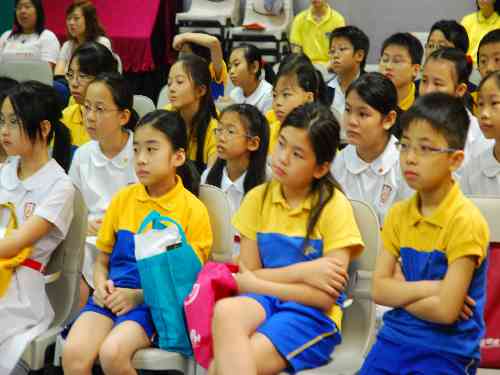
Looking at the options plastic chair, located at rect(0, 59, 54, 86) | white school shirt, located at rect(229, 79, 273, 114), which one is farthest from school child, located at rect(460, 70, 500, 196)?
plastic chair, located at rect(0, 59, 54, 86)

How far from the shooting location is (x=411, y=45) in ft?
13.6

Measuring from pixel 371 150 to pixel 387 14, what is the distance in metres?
4.77

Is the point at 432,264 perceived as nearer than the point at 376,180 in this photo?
Result: Yes

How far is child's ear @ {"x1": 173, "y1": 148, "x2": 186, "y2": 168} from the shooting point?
8.39 ft

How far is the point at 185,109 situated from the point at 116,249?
51.8 inches

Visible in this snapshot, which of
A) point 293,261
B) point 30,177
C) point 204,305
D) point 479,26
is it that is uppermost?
point 479,26

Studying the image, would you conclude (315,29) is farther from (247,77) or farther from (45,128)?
(45,128)

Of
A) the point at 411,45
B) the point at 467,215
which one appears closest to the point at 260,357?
the point at 467,215

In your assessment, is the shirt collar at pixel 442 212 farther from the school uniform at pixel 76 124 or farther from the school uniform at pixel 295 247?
the school uniform at pixel 76 124

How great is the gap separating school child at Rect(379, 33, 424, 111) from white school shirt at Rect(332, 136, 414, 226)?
1159mm

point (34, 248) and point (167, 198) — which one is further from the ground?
point (167, 198)

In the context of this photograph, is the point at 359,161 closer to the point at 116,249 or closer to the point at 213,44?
the point at 116,249

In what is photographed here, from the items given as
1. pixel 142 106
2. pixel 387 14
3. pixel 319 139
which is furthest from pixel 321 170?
pixel 387 14

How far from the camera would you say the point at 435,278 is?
6.57 ft
